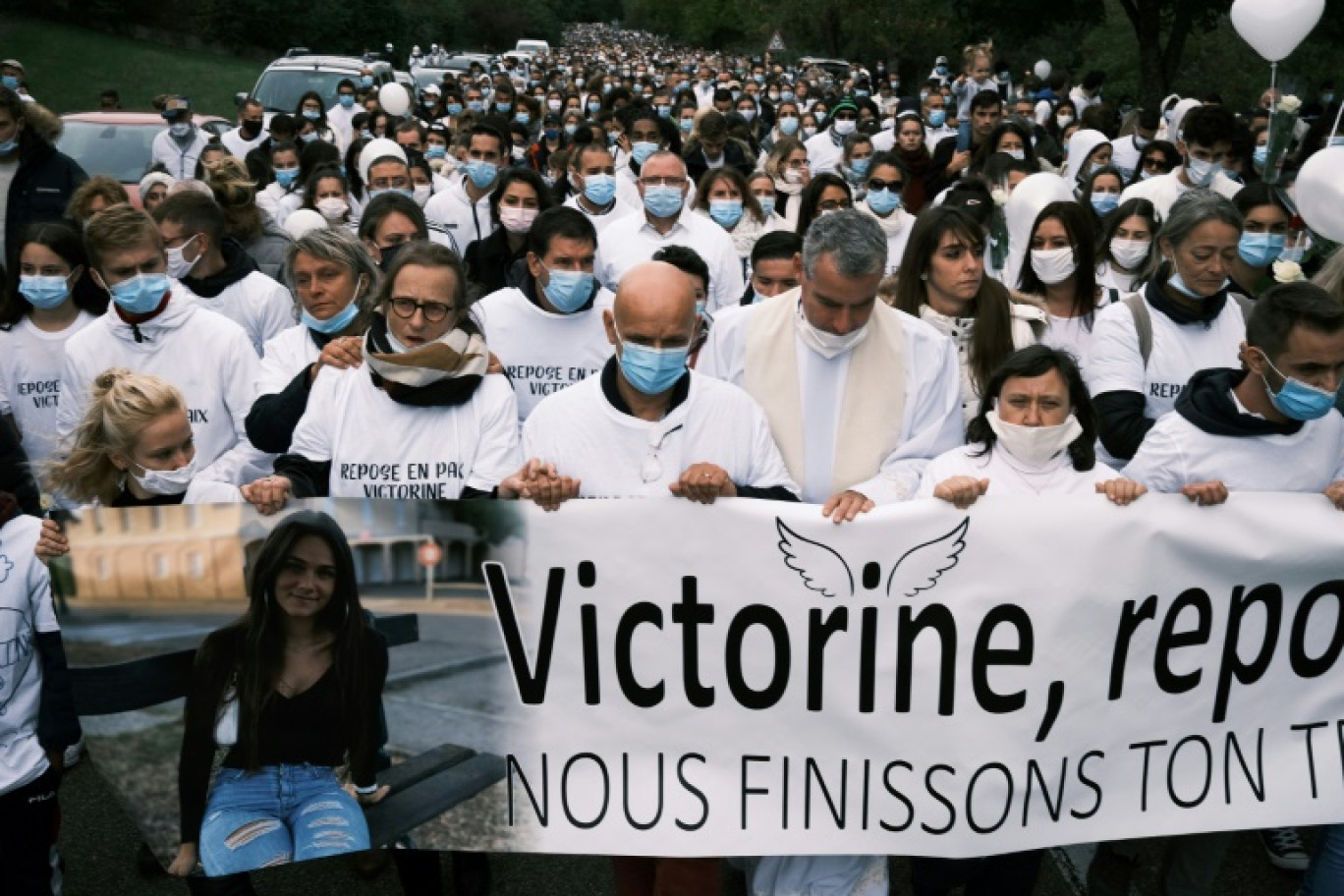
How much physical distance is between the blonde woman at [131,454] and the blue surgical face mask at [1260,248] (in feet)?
14.4

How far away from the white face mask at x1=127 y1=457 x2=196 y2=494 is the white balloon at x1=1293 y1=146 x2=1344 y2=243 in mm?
4696

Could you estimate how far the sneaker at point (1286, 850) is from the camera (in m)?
4.27

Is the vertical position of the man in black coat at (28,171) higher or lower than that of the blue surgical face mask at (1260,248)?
higher

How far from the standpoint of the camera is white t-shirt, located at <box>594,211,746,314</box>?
7051mm

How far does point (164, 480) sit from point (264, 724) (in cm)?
74

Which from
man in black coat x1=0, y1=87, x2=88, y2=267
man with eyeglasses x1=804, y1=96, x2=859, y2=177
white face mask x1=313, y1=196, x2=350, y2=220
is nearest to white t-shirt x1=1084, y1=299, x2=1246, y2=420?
white face mask x1=313, y1=196, x2=350, y2=220

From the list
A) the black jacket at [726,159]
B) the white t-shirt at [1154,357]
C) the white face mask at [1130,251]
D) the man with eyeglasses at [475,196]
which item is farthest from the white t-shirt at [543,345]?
the black jacket at [726,159]

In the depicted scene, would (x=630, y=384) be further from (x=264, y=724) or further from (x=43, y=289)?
(x=43, y=289)

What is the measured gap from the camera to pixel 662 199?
7082 millimetres

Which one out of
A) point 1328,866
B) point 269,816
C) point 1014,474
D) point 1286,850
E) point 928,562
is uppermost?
point 1014,474

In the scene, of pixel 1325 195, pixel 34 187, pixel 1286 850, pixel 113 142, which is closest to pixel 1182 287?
pixel 1325 195

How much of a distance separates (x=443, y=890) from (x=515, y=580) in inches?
50.8

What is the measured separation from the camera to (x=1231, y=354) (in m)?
4.68

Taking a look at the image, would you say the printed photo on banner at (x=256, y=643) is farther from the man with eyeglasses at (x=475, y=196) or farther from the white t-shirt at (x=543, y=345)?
the man with eyeglasses at (x=475, y=196)
